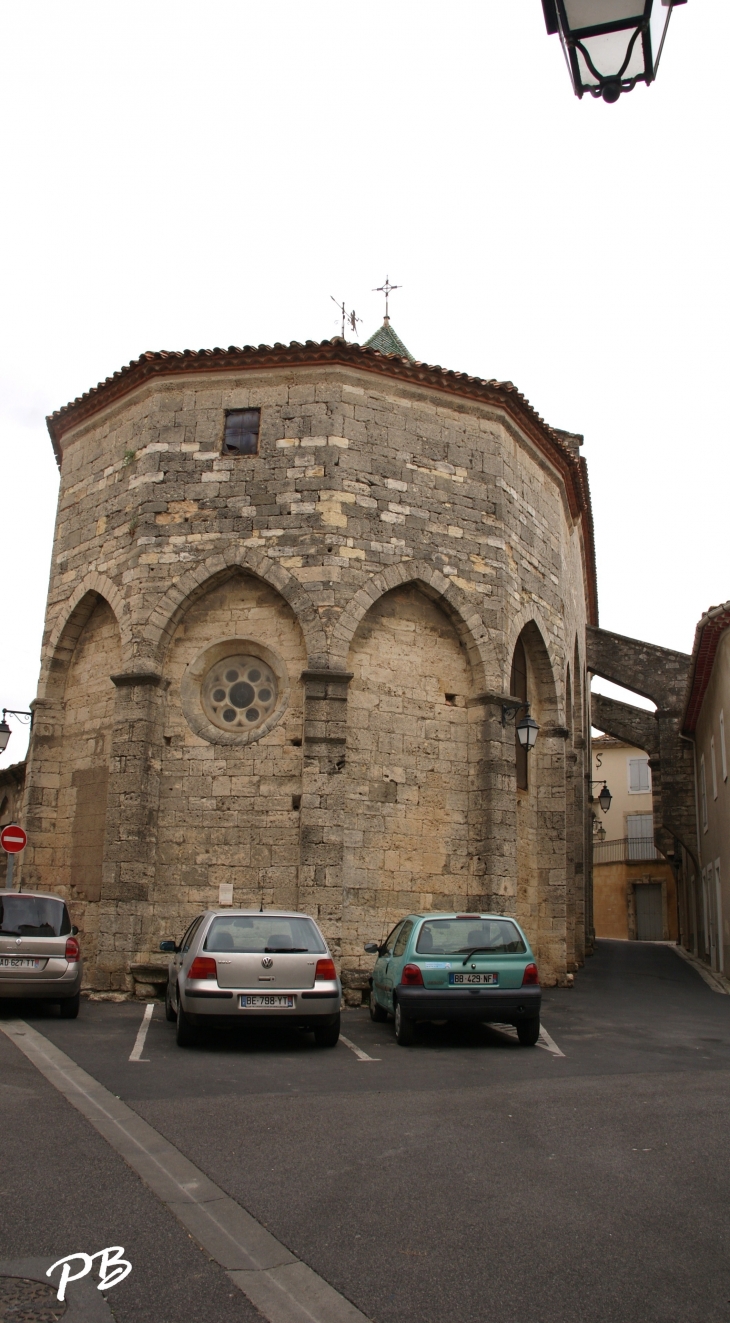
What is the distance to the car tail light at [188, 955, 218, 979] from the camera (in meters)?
8.88

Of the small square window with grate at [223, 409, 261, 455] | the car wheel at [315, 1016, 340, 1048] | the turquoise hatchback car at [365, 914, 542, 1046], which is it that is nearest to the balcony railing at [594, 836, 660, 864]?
the small square window with grate at [223, 409, 261, 455]

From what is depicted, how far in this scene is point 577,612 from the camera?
2172 cm

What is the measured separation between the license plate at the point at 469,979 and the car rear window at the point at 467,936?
0.75ft

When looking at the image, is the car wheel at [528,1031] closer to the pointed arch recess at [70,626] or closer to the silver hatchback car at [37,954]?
the silver hatchback car at [37,954]

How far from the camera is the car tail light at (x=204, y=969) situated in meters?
8.88

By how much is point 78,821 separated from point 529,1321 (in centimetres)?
1232

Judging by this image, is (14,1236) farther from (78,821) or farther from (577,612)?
(577,612)

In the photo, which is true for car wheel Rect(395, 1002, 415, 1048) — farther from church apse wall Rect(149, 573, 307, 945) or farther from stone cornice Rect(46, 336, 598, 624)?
stone cornice Rect(46, 336, 598, 624)

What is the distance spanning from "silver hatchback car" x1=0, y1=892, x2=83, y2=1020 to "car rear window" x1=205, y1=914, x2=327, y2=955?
2.30m

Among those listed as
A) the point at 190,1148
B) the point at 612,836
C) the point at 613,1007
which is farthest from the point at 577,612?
the point at 612,836

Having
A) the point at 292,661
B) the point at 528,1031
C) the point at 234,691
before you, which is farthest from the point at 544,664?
the point at 528,1031

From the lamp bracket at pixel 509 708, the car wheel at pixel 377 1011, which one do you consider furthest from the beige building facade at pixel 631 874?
the car wheel at pixel 377 1011

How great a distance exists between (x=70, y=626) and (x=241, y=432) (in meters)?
3.99

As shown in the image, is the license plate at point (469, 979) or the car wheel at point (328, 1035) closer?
the car wheel at point (328, 1035)
